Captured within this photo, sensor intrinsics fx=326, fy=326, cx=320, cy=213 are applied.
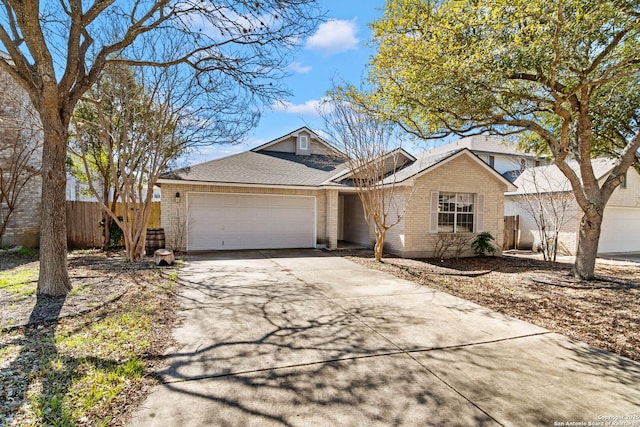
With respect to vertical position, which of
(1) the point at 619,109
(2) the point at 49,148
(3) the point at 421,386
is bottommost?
(3) the point at 421,386

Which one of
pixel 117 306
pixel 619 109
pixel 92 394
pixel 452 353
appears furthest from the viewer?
pixel 619 109

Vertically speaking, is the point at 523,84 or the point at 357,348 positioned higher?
the point at 523,84

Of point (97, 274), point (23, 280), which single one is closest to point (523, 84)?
point (97, 274)

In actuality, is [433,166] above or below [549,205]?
above

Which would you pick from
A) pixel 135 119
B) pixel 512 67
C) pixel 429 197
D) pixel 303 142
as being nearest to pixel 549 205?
pixel 429 197

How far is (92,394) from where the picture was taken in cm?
294

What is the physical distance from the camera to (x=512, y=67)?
678 centimetres

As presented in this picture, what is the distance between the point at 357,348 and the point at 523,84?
27.5ft

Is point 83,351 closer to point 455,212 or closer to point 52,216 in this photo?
point 52,216

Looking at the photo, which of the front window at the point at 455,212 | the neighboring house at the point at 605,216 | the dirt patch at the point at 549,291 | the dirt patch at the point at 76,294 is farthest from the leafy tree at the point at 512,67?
the dirt patch at the point at 76,294

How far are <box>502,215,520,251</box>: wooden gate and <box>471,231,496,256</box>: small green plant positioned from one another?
411 cm

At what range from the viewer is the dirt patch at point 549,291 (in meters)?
4.97

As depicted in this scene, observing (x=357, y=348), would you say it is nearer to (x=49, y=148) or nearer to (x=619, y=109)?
(x=49, y=148)

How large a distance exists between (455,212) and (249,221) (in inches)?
317
